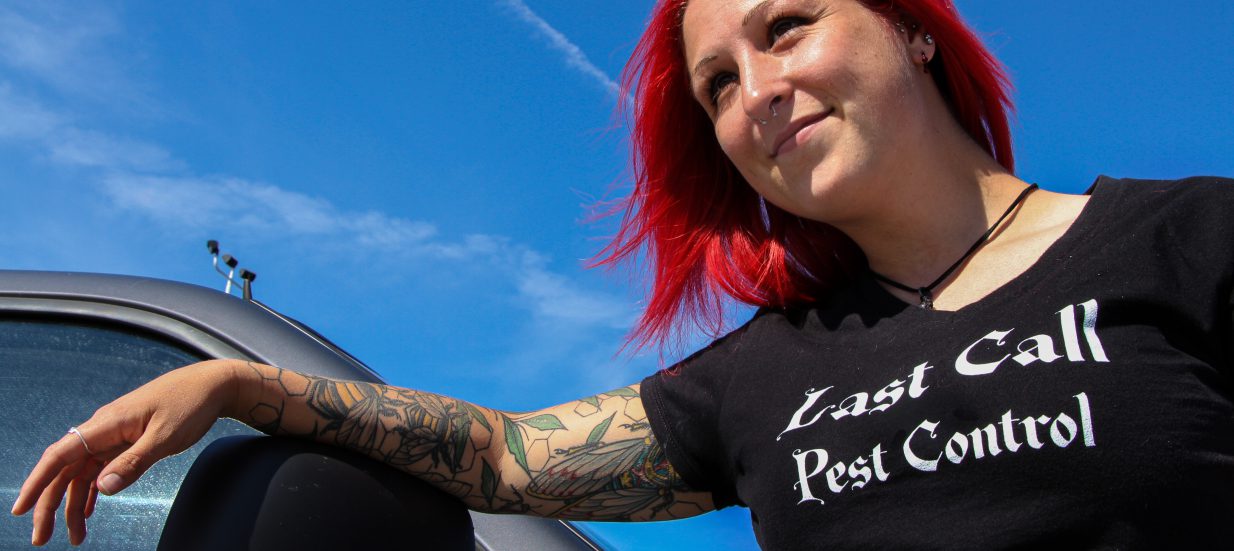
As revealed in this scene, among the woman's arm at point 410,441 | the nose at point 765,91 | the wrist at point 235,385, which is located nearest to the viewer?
the woman's arm at point 410,441

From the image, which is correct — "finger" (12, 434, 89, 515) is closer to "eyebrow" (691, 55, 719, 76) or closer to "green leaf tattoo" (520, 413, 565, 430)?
"green leaf tattoo" (520, 413, 565, 430)

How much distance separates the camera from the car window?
61.6 inches

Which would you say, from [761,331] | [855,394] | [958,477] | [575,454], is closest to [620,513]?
[575,454]

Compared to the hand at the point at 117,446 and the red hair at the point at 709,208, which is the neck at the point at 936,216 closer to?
the red hair at the point at 709,208

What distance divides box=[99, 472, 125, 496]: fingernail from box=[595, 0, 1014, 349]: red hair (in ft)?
3.10

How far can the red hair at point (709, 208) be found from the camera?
5.77ft

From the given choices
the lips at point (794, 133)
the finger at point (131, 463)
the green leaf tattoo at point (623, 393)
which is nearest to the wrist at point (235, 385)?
the finger at point (131, 463)

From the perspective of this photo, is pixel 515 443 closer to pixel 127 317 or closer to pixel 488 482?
pixel 488 482

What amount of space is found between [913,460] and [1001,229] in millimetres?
415

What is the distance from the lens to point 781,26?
1.57m

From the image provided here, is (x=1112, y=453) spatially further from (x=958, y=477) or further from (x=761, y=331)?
(x=761, y=331)

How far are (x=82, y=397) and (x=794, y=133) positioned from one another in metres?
1.17

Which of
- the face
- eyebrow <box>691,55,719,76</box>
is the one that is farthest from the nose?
eyebrow <box>691,55,719,76</box>

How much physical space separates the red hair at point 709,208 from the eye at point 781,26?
285 millimetres
